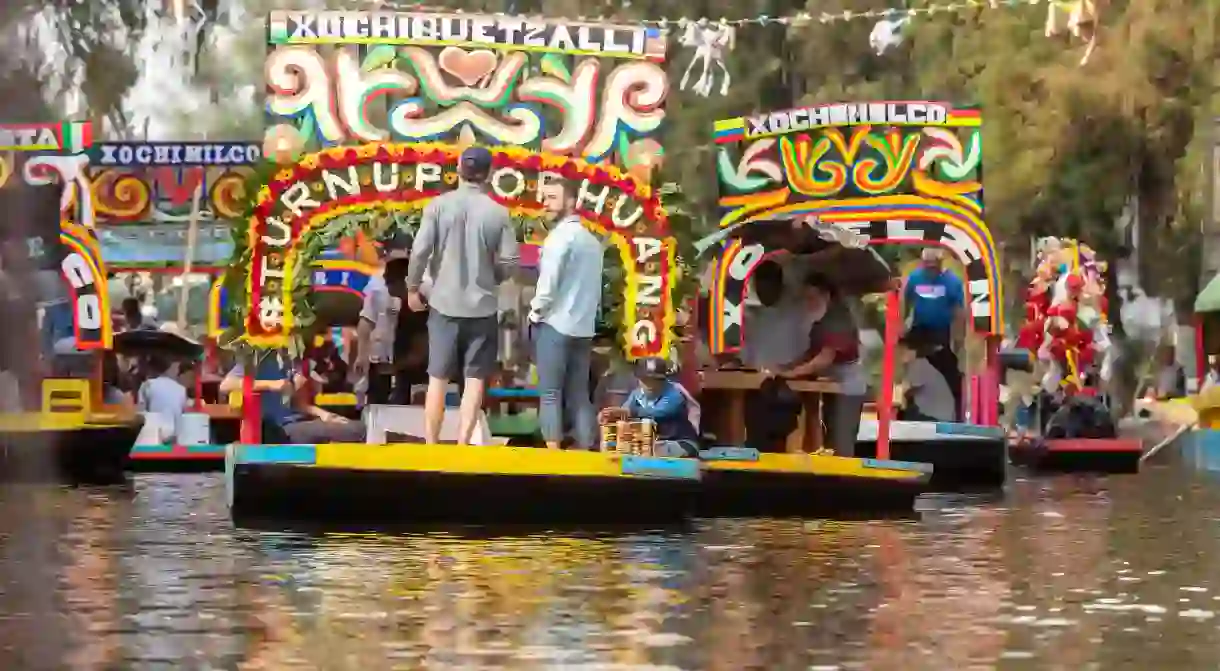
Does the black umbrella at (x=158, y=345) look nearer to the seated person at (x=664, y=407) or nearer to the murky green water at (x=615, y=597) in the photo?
the murky green water at (x=615, y=597)

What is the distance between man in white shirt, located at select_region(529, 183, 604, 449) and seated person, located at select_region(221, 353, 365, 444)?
3.08 meters

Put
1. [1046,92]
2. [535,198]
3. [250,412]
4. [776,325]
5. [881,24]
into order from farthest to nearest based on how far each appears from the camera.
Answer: [1046,92]
[881,24]
[776,325]
[250,412]
[535,198]

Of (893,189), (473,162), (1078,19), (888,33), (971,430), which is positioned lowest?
(971,430)

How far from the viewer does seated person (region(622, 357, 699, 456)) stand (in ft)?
53.3

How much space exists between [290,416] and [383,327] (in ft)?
3.59

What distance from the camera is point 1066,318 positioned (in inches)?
1093

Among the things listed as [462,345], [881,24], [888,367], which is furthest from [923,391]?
[881,24]

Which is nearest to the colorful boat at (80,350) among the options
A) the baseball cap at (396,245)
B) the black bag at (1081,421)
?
the baseball cap at (396,245)

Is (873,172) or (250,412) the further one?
(873,172)

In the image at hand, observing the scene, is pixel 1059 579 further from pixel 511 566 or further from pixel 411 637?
pixel 411 637

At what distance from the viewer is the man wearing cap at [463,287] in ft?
50.5

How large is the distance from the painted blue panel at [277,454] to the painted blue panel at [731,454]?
9.36 ft

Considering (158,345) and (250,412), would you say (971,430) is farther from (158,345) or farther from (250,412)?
(158,345)

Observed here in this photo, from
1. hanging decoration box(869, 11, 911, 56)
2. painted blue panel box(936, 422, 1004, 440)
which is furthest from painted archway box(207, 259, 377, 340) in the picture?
hanging decoration box(869, 11, 911, 56)
